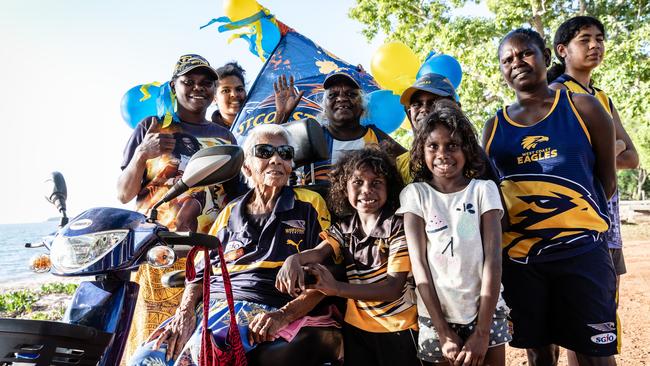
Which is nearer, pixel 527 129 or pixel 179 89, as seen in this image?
pixel 527 129

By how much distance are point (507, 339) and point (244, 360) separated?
41.3 inches

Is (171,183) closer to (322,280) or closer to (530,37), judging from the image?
(322,280)

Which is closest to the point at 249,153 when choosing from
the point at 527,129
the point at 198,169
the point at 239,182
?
the point at 239,182

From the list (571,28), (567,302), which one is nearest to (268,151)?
(567,302)

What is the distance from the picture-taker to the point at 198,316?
6.94 feet

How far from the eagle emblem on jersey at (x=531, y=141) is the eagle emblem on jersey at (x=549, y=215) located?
14cm

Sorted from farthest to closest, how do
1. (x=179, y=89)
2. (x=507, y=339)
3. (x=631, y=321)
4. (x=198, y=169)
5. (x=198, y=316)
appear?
(x=631, y=321) → (x=179, y=89) → (x=198, y=316) → (x=507, y=339) → (x=198, y=169)

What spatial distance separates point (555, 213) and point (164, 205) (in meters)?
2.10

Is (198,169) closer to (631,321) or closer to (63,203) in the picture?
(63,203)

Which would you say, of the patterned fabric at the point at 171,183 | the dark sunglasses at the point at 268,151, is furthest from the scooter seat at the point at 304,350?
the patterned fabric at the point at 171,183

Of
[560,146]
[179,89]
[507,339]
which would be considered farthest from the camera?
[179,89]

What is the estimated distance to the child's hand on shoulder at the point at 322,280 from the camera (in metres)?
1.93

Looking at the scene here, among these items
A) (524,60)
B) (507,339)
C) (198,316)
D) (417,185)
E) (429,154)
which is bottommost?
(507,339)

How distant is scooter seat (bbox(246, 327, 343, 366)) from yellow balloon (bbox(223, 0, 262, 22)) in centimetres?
310
